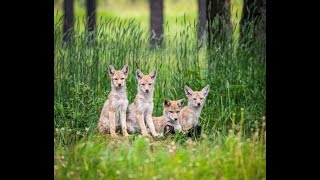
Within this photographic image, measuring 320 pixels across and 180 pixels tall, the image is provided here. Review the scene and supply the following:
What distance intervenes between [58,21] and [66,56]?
310 millimetres

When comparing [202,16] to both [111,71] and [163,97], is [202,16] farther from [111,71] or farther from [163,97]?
[111,71]

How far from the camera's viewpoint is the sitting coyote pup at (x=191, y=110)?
347 inches

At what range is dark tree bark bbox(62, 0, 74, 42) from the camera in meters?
8.96

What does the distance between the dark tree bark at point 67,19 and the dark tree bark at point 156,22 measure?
69 cm

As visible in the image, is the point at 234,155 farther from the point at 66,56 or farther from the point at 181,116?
the point at 66,56

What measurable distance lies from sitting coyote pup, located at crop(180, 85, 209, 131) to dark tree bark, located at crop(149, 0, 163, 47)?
1.85 feet

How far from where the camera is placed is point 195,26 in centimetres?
923

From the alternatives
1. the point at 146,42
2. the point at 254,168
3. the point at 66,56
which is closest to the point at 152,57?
the point at 146,42

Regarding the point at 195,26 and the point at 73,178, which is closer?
the point at 73,178

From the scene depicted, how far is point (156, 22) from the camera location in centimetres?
915

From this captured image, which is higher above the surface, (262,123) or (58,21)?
(58,21)

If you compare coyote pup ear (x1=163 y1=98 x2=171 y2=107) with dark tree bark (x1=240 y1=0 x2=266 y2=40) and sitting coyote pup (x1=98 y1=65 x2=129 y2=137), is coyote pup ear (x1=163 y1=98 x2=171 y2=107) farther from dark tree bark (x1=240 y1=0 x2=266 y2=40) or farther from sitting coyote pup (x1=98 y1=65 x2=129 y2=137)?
dark tree bark (x1=240 y1=0 x2=266 y2=40)

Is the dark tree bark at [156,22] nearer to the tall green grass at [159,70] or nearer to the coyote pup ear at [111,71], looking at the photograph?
the tall green grass at [159,70]

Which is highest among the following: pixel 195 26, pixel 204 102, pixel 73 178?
pixel 195 26
